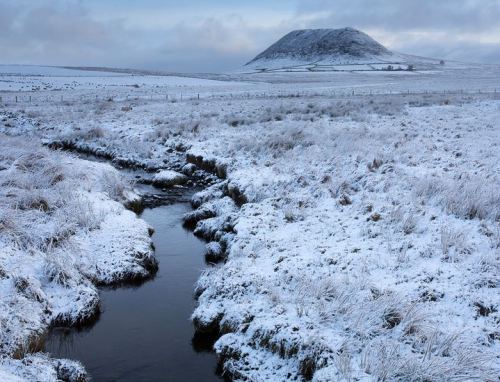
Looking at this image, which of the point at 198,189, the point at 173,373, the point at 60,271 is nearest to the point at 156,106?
the point at 198,189

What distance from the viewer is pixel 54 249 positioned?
10742 mm

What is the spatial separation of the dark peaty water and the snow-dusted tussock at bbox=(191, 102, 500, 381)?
472mm

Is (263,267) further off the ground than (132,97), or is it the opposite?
(132,97)

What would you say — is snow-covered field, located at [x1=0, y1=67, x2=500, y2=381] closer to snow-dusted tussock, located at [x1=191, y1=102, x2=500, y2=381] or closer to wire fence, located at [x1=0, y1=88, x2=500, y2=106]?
snow-dusted tussock, located at [x1=191, y1=102, x2=500, y2=381]

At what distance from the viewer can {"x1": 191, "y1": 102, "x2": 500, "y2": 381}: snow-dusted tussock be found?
22.9 feet

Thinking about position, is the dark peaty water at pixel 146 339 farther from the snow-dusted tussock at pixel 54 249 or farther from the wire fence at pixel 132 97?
the wire fence at pixel 132 97

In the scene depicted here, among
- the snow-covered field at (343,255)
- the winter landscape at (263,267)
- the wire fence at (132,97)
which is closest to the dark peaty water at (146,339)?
the winter landscape at (263,267)

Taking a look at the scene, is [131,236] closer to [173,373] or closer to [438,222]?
[173,373]

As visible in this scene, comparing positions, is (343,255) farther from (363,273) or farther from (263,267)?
(263,267)

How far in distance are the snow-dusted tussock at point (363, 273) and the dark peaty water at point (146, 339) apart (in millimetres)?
472

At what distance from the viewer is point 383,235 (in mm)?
10719

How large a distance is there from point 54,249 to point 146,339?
3536mm

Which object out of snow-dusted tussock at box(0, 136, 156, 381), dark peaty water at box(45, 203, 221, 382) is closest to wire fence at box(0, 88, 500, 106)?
snow-dusted tussock at box(0, 136, 156, 381)

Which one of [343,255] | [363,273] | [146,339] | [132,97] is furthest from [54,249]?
[132,97]
